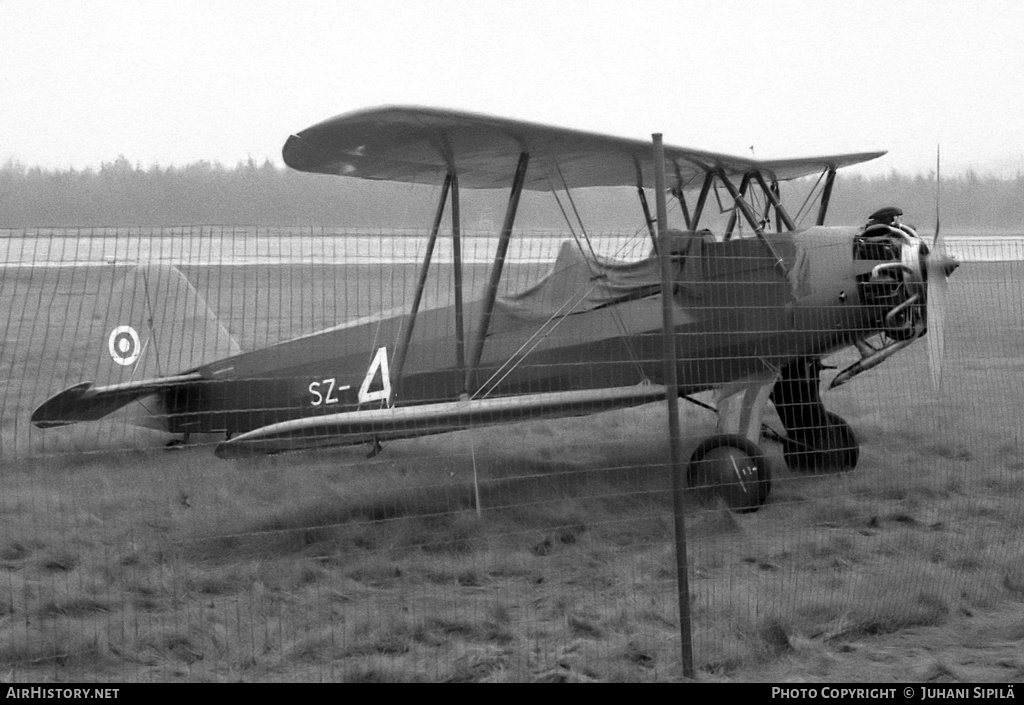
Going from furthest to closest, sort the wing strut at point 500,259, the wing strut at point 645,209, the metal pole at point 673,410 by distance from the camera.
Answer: the wing strut at point 645,209
the wing strut at point 500,259
the metal pole at point 673,410


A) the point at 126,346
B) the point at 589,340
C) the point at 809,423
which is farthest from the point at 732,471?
the point at 126,346

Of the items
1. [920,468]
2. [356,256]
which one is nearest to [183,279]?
[356,256]

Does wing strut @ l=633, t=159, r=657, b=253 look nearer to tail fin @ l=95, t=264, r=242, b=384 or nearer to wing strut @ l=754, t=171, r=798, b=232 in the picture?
wing strut @ l=754, t=171, r=798, b=232

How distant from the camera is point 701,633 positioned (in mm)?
3748

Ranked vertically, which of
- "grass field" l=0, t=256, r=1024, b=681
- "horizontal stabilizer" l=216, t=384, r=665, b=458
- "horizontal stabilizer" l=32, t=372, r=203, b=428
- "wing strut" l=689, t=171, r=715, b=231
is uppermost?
"wing strut" l=689, t=171, r=715, b=231

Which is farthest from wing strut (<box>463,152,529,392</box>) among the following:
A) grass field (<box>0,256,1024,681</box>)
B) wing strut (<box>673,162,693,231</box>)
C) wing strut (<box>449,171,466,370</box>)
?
wing strut (<box>673,162,693,231</box>)

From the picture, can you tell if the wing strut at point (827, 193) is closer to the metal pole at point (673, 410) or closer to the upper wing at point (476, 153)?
the upper wing at point (476, 153)

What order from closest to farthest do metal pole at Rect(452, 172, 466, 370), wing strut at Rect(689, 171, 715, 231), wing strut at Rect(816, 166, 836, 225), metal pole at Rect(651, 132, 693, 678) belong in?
metal pole at Rect(651, 132, 693, 678)
metal pole at Rect(452, 172, 466, 370)
wing strut at Rect(689, 171, 715, 231)
wing strut at Rect(816, 166, 836, 225)

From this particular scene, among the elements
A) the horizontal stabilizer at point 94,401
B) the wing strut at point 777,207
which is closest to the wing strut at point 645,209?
the wing strut at point 777,207

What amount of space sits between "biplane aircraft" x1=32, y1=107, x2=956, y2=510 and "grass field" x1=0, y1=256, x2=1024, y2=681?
0.40 metres

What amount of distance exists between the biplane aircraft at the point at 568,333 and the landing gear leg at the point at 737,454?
2cm

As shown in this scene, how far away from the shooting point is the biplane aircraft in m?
5.42

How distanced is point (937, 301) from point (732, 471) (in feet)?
5.26

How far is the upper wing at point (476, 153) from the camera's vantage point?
5259mm
